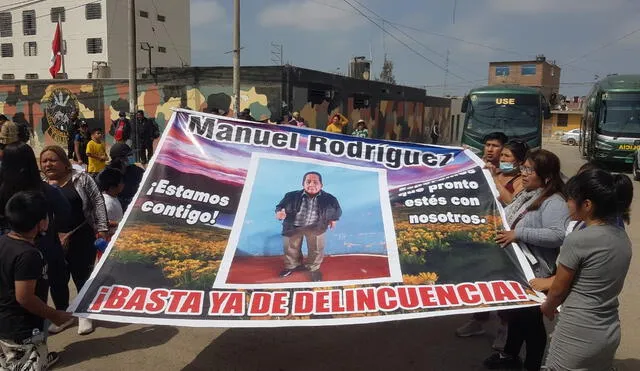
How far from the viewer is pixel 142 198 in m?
3.52

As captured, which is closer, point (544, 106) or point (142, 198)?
point (142, 198)

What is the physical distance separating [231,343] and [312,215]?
1.44 metres

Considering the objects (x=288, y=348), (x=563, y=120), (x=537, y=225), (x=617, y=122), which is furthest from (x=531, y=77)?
(x=288, y=348)

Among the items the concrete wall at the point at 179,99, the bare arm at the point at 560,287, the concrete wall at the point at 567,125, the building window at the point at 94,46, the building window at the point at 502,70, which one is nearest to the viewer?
the bare arm at the point at 560,287

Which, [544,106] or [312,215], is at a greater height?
[544,106]

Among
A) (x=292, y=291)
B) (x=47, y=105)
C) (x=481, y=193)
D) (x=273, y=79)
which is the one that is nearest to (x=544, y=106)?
(x=273, y=79)

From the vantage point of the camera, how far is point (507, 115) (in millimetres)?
16266

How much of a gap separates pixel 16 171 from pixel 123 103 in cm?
1767

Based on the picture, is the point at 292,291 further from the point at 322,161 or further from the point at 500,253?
the point at 500,253

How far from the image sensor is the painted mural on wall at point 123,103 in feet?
57.5

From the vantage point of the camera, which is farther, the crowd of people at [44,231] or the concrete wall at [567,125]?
the concrete wall at [567,125]

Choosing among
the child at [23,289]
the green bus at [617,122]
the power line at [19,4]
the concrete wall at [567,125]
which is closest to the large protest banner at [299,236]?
the child at [23,289]

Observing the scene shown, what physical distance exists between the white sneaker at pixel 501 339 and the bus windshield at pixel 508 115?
13221mm

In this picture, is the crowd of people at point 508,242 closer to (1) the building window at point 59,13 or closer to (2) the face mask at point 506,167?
(2) the face mask at point 506,167
